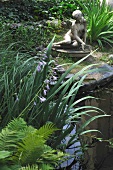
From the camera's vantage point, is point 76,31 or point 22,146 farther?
point 76,31

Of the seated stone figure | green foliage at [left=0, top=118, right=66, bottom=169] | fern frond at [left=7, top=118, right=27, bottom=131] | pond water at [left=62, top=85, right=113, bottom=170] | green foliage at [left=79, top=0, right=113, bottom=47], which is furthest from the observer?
green foliage at [left=79, top=0, right=113, bottom=47]

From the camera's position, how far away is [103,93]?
5.28 meters

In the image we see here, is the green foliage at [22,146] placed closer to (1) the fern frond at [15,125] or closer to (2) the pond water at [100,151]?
(1) the fern frond at [15,125]

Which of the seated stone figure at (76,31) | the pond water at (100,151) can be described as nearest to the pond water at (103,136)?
the pond water at (100,151)

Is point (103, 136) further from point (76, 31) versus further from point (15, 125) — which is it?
point (76, 31)

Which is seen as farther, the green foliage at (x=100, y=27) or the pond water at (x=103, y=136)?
the green foliage at (x=100, y=27)

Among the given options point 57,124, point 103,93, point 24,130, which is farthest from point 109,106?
point 24,130

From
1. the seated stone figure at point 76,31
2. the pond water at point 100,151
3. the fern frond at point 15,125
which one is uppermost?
the seated stone figure at point 76,31

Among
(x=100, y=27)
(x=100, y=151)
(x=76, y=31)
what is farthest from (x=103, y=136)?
(x=100, y=27)

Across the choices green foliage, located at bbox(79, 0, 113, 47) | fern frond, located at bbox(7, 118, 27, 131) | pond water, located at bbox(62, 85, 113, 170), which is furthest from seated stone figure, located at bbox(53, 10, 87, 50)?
fern frond, located at bbox(7, 118, 27, 131)

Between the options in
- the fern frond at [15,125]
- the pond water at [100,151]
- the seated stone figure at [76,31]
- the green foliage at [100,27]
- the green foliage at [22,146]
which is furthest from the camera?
the green foliage at [100,27]

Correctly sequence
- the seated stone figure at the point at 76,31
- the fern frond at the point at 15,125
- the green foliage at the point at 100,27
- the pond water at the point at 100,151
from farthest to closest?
the green foliage at the point at 100,27
the seated stone figure at the point at 76,31
the pond water at the point at 100,151
the fern frond at the point at 15,125

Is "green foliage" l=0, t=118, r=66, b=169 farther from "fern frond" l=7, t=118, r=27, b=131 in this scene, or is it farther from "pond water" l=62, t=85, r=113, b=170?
"pond water" l=62, t=85, r=113, b=170

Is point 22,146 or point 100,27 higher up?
point 100,27
